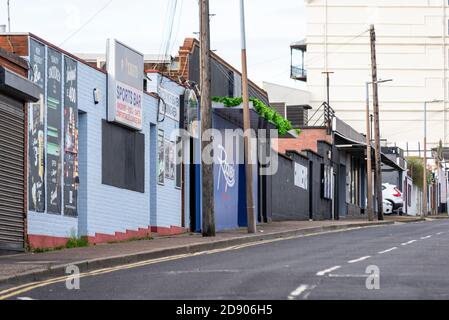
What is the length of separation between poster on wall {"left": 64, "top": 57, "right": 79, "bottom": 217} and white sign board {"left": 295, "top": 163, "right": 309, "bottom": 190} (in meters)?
25.1

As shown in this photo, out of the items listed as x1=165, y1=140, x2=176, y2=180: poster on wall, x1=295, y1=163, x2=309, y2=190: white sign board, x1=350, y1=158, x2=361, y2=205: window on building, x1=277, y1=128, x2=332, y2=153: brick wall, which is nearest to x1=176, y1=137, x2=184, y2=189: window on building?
x1=165, y1=140, x2=176, y2=180: poster on wall

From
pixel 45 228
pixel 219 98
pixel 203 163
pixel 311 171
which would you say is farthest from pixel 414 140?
pixel 45 228

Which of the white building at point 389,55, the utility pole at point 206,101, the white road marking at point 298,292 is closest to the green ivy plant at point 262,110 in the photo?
the utility pole at point 206,101

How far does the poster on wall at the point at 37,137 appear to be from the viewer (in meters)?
25.6

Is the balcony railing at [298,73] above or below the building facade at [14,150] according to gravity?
above

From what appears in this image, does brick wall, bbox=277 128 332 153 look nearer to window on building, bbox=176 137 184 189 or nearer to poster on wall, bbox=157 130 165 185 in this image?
window on building, bbox=176 137 184 189

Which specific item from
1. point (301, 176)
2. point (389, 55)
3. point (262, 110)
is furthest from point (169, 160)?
point (389, 55)

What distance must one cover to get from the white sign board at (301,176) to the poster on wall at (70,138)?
25.1 m

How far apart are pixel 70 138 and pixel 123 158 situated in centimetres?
378

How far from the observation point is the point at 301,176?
5372 cm

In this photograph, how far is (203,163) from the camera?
32.4 metres
